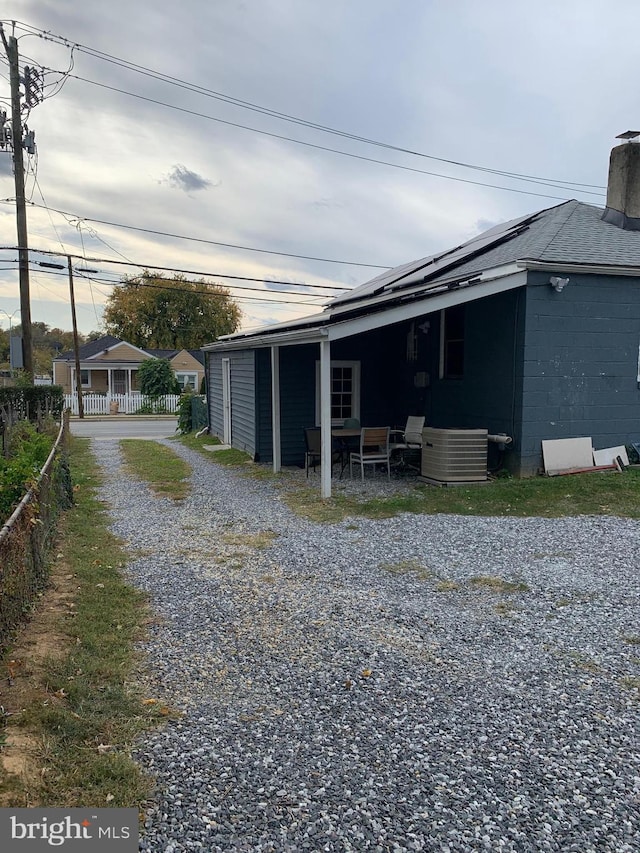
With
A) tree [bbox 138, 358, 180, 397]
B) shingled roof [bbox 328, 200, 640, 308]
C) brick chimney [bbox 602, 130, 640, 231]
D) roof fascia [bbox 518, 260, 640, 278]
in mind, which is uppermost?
brick chimney [bbox 602, 130, 640, 231]

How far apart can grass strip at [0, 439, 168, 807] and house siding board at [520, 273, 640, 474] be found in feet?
22.4

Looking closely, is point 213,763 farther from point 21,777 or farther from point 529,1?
point 529,1

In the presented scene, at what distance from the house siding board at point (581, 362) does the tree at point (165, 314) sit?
154ft

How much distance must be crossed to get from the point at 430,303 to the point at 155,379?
29803 mm

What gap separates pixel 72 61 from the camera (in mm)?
15578

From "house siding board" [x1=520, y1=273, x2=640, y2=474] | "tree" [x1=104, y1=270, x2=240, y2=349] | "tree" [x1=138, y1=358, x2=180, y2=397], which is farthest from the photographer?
"tree" [x1=104, y1=270, x2=240, y2=349]

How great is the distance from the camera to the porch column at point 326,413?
8359 mm

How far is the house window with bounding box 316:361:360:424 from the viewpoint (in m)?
12.4

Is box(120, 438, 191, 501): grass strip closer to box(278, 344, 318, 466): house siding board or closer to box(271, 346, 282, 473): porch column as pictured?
box(271, 346, 282, 473): porch column

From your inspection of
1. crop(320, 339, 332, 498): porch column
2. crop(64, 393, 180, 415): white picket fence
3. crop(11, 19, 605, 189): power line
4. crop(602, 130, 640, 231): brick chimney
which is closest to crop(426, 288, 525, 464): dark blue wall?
crop(320, 339, 332, 498): porch column

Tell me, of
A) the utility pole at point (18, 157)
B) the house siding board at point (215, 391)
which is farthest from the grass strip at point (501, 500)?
the utility pole at point (18, 157)

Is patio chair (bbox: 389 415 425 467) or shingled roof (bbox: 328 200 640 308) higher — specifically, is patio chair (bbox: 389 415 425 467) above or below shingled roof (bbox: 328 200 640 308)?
below

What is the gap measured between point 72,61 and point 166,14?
574 cm

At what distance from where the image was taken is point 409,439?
1113 cm
